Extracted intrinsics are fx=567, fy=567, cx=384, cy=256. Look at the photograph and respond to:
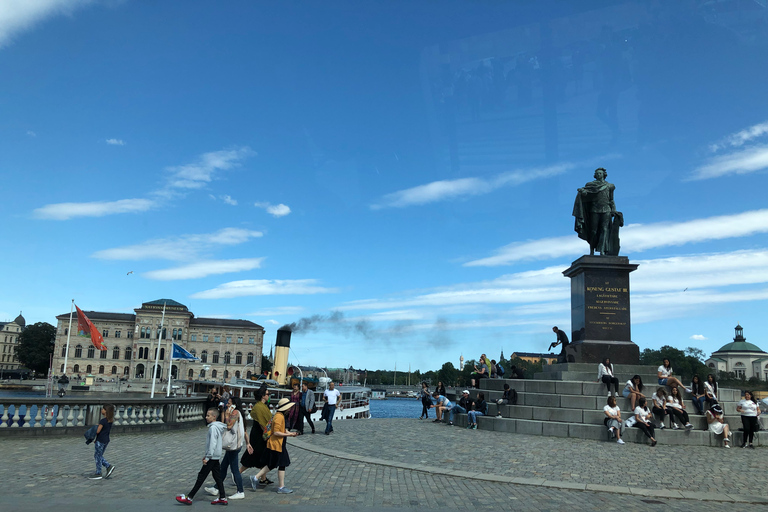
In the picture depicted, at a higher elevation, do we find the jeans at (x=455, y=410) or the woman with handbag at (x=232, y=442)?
the woman with handbag at (x=232, y=442)

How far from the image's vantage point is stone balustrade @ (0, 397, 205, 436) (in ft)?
51.0

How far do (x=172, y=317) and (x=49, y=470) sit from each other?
13995cm

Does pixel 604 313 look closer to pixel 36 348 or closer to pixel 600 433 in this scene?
pixel 600 433

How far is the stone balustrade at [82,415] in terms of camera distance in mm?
15547

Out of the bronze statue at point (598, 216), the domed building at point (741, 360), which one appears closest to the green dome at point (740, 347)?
the domed building at point (741, 360)

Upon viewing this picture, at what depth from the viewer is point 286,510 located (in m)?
8.27

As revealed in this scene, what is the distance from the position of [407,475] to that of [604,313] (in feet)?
43.0

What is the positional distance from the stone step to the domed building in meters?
176

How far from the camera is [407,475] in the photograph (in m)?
11.5

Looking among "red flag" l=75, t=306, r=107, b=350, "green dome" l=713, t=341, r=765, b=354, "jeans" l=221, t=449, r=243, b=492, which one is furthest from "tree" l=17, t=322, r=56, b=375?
"green dome" l=713, t=341, r=765, b=354

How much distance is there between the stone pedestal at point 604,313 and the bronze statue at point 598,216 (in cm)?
133

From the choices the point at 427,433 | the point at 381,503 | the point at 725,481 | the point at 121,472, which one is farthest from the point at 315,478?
the point at 427,433

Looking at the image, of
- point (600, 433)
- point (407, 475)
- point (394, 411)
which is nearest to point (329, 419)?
point (407, 475)

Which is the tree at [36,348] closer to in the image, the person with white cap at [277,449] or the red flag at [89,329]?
the red flag at [89,329]
